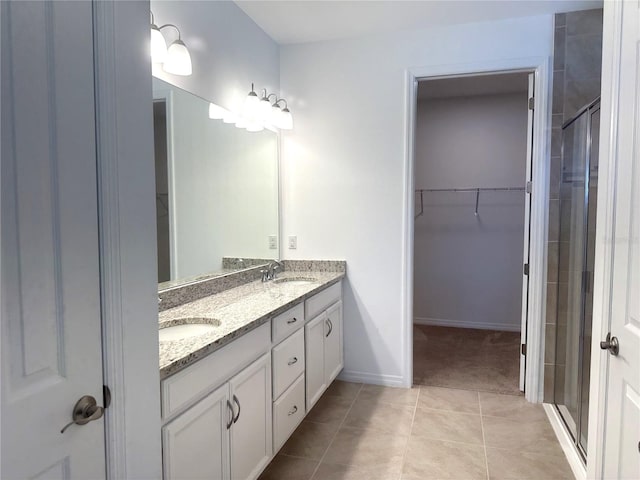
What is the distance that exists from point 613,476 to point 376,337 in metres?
1.89

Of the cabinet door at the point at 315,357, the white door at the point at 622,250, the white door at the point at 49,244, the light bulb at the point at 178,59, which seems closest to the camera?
the white door at the point at 49,244

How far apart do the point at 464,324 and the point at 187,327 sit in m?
3.50

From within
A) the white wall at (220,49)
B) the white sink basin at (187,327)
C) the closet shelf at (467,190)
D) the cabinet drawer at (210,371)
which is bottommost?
the cabinet drawer at (210,371)

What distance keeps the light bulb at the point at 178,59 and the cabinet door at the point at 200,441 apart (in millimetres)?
1452

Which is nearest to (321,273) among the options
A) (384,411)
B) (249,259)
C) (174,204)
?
(249,259)

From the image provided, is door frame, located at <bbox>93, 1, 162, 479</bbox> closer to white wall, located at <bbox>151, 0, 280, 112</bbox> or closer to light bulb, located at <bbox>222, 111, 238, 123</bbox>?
white wall, located at <bbox>151, 0, 280, 112</bbox>

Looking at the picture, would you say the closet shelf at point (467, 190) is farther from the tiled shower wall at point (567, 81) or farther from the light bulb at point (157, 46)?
the light bulb at point (157, 46)

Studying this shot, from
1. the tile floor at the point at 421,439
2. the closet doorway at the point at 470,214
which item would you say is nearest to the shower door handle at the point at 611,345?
the tile floor at the point at 421,439

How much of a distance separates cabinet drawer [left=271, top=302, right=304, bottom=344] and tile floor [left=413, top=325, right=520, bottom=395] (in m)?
1.37

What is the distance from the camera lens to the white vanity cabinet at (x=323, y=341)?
247 cm

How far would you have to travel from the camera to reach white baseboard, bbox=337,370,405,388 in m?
3.11

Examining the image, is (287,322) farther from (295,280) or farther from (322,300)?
(295,280)

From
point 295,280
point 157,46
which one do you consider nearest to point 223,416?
point 295,280

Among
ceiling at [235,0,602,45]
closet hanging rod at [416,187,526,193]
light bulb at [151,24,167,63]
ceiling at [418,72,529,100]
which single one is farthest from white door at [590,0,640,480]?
closet hanging rod at [416,187,526,193]
